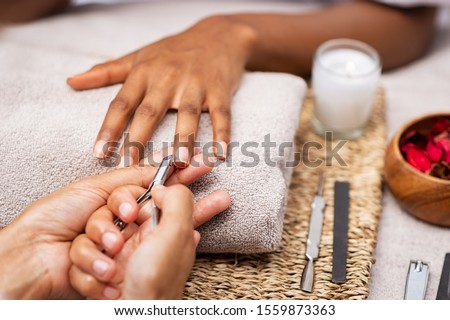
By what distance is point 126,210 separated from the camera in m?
0.66

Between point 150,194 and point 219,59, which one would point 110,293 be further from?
point 219,59

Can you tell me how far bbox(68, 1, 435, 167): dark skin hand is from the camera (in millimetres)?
797

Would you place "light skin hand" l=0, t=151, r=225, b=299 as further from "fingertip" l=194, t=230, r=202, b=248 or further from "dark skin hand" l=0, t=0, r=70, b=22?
"dark skin hand" l=0, t=0, r=70, b=22

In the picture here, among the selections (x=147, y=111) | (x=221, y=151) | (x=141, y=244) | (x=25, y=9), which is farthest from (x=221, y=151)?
(x=25, y=9)

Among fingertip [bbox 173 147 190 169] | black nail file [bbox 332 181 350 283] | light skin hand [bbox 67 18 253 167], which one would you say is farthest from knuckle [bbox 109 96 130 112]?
black nail file [bbox 332 181 350 283]

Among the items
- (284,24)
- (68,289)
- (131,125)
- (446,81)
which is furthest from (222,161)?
(446,81)

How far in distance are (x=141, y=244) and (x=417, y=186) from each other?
399 mm

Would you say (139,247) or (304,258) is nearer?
(139,247)

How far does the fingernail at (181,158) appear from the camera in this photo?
29.1 inches

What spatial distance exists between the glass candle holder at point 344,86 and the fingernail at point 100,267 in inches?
18.8

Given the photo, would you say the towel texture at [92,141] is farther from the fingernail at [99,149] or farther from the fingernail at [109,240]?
the fingernail at [109,240]

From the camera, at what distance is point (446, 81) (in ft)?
3.67

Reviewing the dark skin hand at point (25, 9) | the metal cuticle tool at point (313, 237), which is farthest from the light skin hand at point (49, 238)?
the dark skin hand at point (25, 9)
